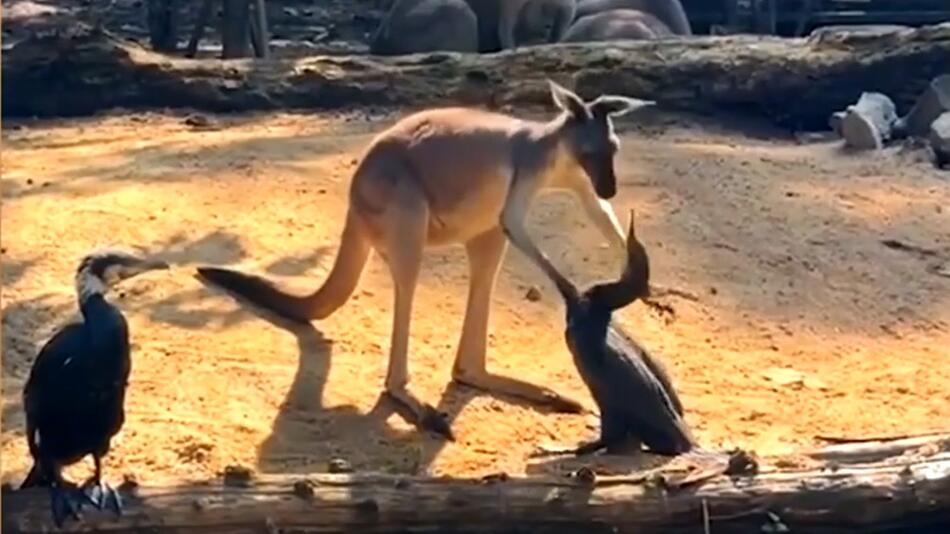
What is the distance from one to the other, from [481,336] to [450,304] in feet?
2.30

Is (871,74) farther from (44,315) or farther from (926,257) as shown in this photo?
(44,315)

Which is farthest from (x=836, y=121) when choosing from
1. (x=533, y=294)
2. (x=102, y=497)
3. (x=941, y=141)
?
(x=102, y=497)

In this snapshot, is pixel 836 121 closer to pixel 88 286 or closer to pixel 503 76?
pixel 503 76

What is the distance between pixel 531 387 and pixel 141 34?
27.4ft

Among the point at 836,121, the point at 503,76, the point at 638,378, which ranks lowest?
the point at 836,121

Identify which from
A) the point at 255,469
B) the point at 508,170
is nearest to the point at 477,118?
the point at 508,170

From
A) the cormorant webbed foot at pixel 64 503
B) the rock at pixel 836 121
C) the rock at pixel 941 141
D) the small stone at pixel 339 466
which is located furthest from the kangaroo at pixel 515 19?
the cormorant webbed foot at pixel 64 503

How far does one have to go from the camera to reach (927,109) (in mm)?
9289

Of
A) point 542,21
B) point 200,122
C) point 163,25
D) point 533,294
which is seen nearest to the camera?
point 533,294

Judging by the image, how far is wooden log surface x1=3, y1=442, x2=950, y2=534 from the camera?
402cm

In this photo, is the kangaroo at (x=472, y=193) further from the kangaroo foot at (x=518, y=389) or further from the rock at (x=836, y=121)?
the rock at (x=836, y=121)

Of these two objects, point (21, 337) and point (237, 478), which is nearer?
point (237, 478)

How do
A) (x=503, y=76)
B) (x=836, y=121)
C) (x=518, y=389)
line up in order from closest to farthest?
(x=518, y=389), (x=836, y=121), (x=503, y=76)

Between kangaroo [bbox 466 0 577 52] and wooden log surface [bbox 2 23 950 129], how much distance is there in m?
2.09
